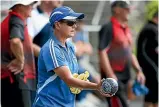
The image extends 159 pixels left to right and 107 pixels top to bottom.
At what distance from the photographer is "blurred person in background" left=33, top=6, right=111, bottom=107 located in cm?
679

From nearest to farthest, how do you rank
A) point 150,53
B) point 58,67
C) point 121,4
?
point 58,67 < point 121,4 < point 150,53

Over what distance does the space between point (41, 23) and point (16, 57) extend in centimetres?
89

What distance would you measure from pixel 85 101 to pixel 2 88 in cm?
233

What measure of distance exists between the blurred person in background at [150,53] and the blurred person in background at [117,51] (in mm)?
469

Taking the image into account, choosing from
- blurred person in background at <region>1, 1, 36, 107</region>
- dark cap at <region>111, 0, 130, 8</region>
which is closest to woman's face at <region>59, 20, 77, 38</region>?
blurred person in background at <region>1, 1, 36, 107</region>

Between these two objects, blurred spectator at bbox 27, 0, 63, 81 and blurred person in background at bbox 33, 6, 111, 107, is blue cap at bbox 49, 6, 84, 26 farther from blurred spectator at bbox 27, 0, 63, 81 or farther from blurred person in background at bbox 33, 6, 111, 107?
blurred spectator at bbox 27, 0, 63, 81

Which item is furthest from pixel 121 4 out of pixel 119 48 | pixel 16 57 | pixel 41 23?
pixel 16 57

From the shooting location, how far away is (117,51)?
32.8ft

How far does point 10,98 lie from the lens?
8648 mm

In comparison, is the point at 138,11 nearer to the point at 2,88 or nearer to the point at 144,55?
the point at 144,55

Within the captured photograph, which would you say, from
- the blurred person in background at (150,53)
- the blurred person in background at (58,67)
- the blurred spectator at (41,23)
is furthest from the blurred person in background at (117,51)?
the blurred person in background at (58,67)

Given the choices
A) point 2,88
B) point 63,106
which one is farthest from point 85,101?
point 63,106

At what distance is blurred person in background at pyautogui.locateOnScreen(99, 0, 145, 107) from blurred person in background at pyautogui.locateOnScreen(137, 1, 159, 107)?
0.47 meters

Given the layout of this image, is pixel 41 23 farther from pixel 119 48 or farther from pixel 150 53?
pixel 150 53
